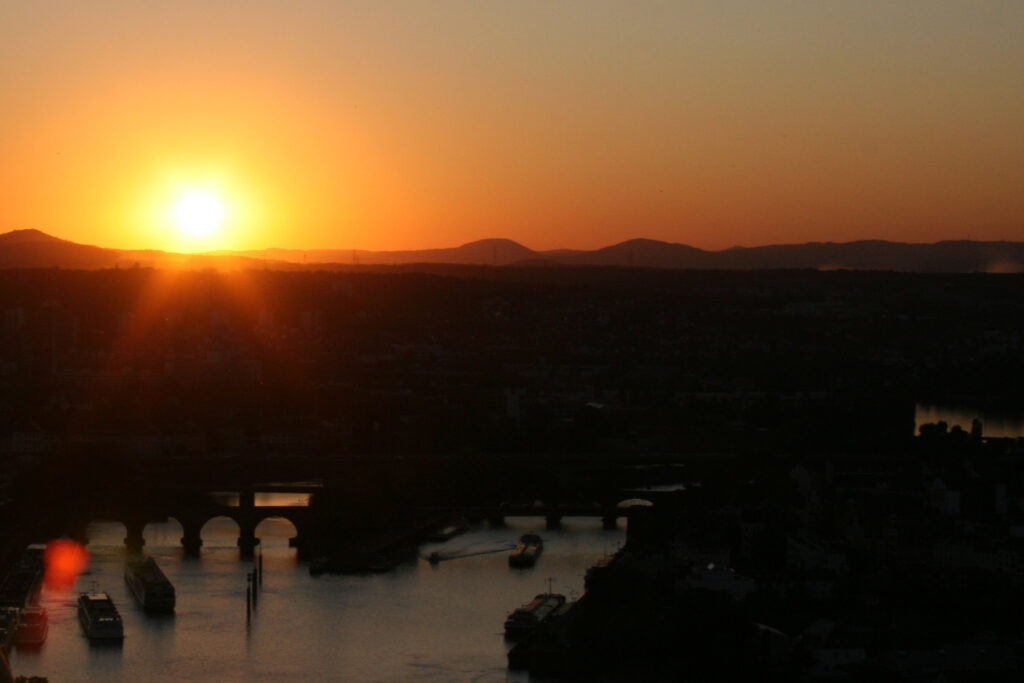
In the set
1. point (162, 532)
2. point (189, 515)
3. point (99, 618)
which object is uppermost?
point (99, 618)

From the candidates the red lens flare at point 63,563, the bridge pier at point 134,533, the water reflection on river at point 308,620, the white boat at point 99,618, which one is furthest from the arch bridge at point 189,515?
the white boat at point 99,618

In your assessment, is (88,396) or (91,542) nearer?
(91,542)

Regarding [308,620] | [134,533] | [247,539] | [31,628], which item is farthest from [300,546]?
[31,628]

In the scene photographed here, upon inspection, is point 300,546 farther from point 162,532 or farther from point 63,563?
point 63,563

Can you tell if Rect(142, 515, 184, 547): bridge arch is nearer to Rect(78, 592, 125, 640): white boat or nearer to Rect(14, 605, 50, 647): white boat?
Rect(78, 592, 125, 640): white boat

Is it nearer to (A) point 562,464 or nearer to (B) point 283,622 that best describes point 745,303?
(A) point 562,464

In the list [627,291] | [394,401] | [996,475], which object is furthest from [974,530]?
[627,291]
